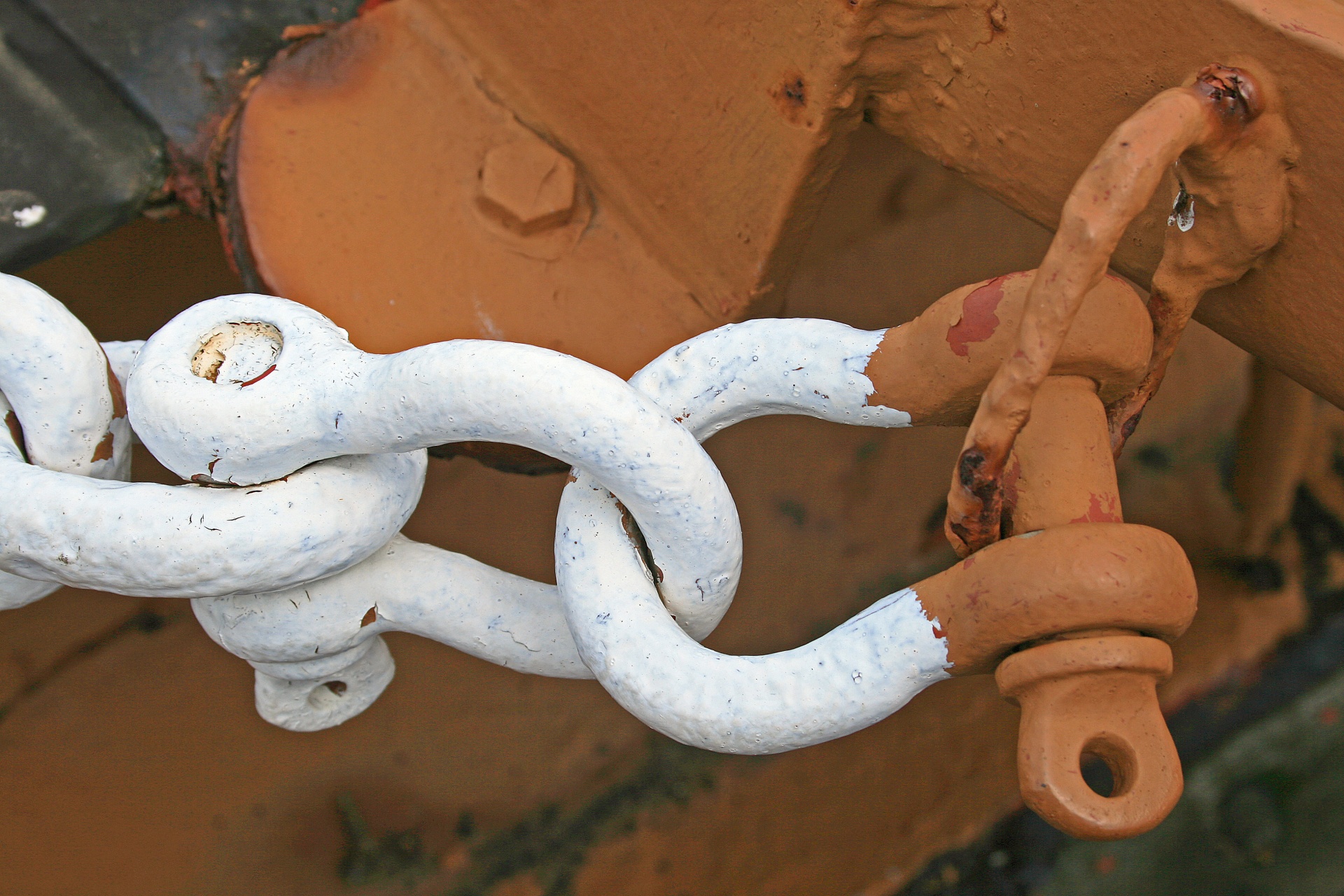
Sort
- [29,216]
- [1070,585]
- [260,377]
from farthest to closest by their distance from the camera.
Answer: [29,216], [260,377], [1070,585]

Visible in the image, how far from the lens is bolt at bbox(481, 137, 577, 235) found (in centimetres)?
75

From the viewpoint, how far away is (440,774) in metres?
1.21

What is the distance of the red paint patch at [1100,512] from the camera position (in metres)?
0.49

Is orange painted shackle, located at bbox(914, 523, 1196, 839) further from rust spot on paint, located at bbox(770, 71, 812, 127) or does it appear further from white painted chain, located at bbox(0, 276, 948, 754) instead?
rust spot on paint, located at bbox(770, 71, 812, 127)

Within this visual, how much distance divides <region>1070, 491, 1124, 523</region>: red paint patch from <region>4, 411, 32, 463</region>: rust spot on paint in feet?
1.87

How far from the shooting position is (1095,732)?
47 centimetres

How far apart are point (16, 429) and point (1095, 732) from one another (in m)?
0.60

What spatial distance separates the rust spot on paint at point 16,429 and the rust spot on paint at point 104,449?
3cm

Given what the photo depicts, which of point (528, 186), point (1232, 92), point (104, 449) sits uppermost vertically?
point (1232, 92)

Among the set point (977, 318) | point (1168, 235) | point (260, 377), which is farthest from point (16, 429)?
point (1168, 235)

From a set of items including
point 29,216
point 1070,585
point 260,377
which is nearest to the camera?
point 1070,585

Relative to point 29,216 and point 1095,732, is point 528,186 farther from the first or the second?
point 1095,732

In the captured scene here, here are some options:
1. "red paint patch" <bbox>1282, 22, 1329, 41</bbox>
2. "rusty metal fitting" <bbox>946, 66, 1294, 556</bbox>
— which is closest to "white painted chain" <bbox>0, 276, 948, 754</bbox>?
"rusty metal fitting" <bbox>946, 66, 1294, 556</bbox>

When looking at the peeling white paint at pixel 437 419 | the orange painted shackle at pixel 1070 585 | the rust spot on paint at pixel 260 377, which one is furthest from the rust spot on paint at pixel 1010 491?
the rust spot on paint at pixel 260 377
